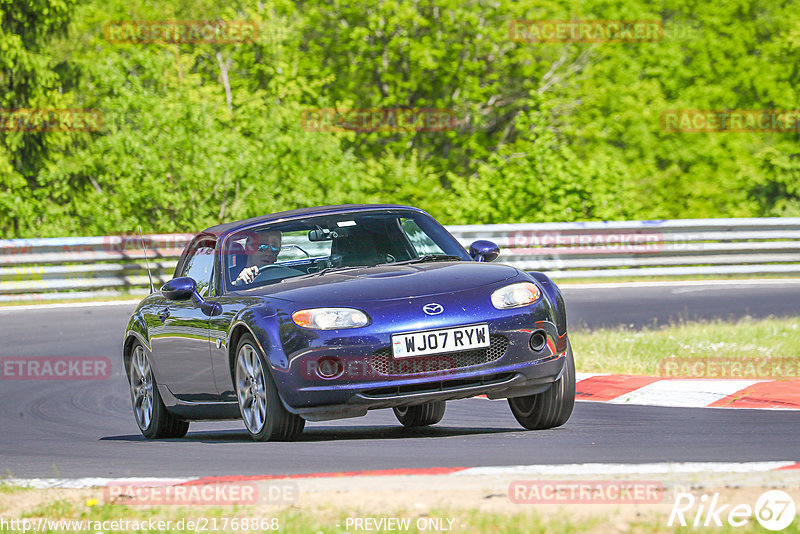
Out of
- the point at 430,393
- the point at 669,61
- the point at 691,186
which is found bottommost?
the point at 691,186

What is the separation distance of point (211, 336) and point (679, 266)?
535 inches

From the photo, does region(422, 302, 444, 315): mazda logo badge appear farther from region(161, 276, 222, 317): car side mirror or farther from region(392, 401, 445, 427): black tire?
region(392, 401, 445, 427): black tire

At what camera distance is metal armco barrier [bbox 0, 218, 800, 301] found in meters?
18.8

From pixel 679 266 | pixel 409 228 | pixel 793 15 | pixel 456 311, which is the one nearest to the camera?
pixel 456 311

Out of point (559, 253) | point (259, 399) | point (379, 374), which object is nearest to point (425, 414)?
point (259, 399)

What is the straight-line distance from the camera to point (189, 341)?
8.10 m

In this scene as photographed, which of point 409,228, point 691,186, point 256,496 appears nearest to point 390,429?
point 409,228

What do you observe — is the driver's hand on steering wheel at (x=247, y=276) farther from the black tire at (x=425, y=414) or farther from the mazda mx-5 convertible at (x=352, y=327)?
the black tire at (x=425, y=414)

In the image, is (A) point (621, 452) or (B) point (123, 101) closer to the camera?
(A) point (621, 452)

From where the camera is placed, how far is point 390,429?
835 cm

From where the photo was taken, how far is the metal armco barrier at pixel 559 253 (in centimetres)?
1877

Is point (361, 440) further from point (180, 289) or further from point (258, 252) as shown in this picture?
point (180, 289)

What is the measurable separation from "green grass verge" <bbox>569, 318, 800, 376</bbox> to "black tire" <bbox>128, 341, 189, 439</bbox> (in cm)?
347

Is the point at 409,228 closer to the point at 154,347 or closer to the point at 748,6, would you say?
the point at 154,347
